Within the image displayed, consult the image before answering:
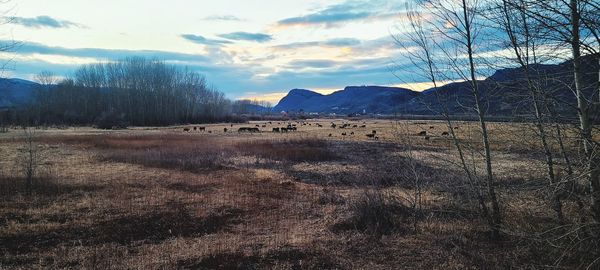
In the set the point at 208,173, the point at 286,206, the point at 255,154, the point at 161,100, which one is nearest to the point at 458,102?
the point at 286,206

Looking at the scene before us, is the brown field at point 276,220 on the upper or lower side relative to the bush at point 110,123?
lower

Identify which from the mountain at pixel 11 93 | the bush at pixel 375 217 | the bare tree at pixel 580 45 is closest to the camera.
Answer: the bare tree at pixel 580 45

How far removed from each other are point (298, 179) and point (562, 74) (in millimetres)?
13236

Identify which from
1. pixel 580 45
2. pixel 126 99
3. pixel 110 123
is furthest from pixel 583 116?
pixel 126 99

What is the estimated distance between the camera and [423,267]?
6699 mm

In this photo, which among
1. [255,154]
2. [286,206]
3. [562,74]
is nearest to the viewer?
[562,74]

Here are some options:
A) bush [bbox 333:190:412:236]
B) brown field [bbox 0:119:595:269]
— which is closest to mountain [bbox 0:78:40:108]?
→ brown field [bbox 0:119:595:269]

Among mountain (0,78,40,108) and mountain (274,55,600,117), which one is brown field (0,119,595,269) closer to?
mountain (274,55,600,117)

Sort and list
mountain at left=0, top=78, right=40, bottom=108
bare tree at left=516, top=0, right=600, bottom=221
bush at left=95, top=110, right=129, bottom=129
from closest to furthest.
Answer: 1. bare tree at left=516, top=0, right=600, bottom=221
2. mountain at left=0, top=78, right=40, bottom=108
3. bush at left=95, top=110, right=129, bottom=129

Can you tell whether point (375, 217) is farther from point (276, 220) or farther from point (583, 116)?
point (583, 116)

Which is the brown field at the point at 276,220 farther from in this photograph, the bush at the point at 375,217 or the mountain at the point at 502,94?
the mountain at the point at 502,94

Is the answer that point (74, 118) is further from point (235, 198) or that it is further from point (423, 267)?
point (423, 267)

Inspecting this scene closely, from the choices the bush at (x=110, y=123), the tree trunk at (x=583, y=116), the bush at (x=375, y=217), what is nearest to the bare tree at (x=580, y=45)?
the tree trunk at (x=583, y=116)

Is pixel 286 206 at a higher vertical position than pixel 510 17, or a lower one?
lower
